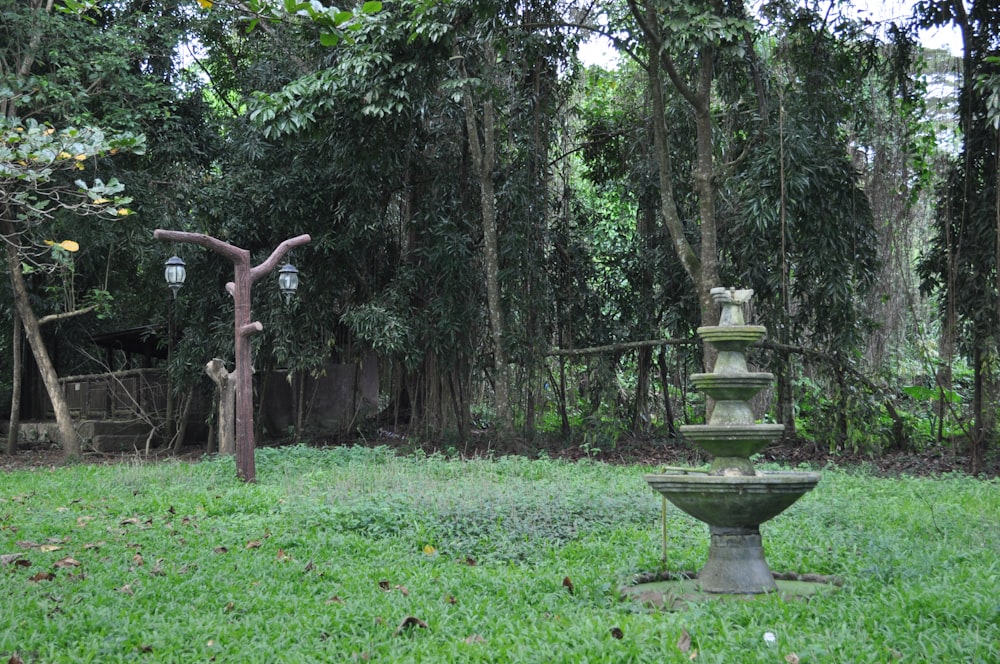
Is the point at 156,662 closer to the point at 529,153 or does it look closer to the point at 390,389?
the point at 529,153

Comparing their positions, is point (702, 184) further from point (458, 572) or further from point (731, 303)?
point (458, 572)

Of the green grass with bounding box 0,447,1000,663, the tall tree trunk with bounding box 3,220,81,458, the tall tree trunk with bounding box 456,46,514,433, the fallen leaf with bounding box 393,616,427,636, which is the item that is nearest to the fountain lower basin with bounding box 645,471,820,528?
the green grass with bounding box 0,447,1000,663

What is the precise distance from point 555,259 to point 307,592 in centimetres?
1004

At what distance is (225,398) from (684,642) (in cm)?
902

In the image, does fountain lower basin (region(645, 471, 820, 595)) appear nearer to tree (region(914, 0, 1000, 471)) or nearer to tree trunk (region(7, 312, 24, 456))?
tree (region(914, 0, 1000, 471))

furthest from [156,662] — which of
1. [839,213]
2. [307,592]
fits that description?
[839,213]

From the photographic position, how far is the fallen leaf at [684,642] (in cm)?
412

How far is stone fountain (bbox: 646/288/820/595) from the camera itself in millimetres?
5160

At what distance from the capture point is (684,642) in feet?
13.8

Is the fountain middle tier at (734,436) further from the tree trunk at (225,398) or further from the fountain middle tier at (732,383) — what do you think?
the tree trunk at (225,398)

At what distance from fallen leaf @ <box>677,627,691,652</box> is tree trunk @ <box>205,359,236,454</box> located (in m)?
8.10

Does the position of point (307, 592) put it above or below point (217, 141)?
below

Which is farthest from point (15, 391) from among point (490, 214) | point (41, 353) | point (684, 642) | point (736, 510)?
point (684, 642)

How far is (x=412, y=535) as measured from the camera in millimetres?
7074
